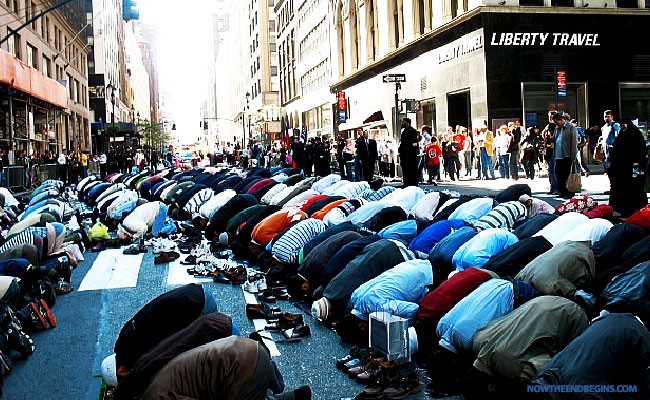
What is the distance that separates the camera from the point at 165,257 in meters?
11.3

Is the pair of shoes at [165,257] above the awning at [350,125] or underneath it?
underneath

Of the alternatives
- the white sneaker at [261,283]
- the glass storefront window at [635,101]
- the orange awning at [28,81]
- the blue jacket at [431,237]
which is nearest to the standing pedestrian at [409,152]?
the white sneaker at [261,283]

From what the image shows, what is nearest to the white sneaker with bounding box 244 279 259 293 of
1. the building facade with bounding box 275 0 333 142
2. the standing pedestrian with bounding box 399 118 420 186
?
the standing pedestrian with bounding box 399 118 420 186

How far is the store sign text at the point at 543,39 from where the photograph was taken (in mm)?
28750

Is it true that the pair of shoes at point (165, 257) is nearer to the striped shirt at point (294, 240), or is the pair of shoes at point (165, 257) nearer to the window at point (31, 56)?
the striped shirt at point (294, 240)

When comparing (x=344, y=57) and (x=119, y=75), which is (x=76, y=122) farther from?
(x=119, y=75)

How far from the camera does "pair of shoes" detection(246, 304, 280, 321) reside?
24.8ft

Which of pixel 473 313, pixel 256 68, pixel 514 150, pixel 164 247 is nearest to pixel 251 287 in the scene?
pixel 164 247

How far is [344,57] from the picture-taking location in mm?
51375

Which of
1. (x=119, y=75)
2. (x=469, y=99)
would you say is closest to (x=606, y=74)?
(x=469, y=99)

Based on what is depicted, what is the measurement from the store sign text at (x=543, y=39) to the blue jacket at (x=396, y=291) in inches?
948

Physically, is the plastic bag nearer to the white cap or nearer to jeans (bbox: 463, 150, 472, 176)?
the white cap

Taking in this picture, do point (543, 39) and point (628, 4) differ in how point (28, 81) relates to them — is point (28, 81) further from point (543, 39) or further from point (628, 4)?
point (628, 4)

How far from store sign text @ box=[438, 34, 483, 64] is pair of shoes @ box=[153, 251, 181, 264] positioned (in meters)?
21.0
